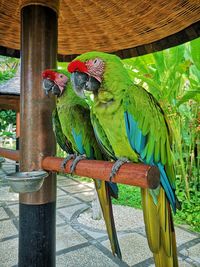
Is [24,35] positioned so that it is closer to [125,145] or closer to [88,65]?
[88,65]

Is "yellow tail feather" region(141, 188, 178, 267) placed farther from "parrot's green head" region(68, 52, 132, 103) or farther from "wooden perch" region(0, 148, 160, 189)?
"parrot's green head" region(68, 52, 132, 103)

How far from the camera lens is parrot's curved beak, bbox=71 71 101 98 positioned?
63 cm

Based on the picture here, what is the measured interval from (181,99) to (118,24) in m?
1.18

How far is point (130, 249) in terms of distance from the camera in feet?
5.63

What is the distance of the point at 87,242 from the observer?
182 centimetres

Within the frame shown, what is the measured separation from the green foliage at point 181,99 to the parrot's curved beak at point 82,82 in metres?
1.42

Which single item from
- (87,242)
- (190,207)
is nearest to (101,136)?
(87,242)

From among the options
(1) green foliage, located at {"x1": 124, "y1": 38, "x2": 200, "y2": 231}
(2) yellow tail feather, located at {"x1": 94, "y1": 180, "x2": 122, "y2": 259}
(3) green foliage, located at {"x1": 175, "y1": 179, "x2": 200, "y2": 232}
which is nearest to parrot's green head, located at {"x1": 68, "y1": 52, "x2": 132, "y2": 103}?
(2) yellow tail feather, located at {"x1": 94, "y1": 180, "x2": 122, "y2": 259}

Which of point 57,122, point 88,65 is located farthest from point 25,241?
point 88,65

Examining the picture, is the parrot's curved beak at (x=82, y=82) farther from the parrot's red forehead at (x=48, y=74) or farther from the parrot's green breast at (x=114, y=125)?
the parrot's red forehead at (x=48, y=74)

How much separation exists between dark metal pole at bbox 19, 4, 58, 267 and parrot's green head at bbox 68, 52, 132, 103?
0.78 ft

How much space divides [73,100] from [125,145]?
30cm

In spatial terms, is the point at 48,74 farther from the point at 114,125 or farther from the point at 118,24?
the point at 118,24

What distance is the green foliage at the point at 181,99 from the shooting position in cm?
213
